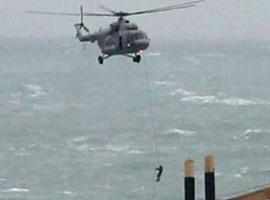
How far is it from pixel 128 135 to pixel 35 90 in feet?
154

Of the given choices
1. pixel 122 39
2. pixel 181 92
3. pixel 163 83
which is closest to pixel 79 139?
pixel 181 92

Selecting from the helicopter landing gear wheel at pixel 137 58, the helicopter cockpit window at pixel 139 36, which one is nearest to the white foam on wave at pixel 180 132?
the helicopter cockpit window at pixel 139 36

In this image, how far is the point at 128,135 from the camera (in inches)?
3425

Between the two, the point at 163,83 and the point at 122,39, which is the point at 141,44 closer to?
the point at 122,39

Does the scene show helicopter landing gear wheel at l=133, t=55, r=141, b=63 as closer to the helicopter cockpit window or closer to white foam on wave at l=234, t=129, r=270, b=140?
the helicopter cockpit window

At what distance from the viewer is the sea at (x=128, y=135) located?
64.3 meters

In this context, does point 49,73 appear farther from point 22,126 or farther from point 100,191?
point 100,191

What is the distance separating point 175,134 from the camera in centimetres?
8625

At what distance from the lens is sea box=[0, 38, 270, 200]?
64.3 m

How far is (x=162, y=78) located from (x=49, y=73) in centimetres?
2092

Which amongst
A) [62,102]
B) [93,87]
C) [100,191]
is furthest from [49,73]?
[100,191]

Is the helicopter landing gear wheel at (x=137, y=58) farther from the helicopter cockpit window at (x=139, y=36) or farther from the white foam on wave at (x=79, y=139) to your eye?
the white foam on wave at (x=79, y=139)

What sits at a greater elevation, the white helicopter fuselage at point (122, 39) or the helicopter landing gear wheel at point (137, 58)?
the white helicopter fuselage at point (122, 39)

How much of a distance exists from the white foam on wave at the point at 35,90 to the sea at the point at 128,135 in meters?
0.27
